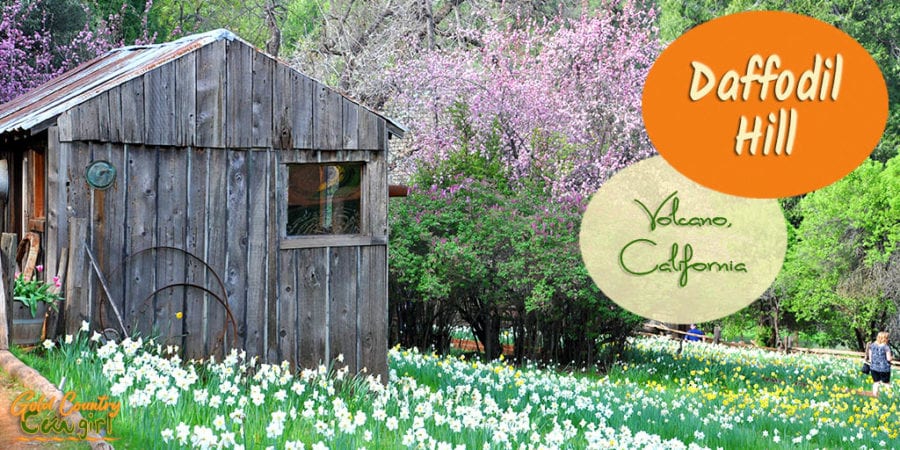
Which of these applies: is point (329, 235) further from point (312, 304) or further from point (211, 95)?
point (211, 95)

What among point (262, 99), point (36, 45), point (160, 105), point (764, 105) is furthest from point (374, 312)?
point (36, 45)

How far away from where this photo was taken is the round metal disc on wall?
27.4 ft

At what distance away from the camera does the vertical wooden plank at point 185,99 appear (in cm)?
884

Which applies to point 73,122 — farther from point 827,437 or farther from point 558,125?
point 558,125

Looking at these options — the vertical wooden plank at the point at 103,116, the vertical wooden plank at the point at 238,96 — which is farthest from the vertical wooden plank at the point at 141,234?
the vertical wooden plank at the point at 238,96

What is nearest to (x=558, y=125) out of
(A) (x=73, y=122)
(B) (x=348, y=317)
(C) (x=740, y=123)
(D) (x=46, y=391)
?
(C) (x=740, y=123)

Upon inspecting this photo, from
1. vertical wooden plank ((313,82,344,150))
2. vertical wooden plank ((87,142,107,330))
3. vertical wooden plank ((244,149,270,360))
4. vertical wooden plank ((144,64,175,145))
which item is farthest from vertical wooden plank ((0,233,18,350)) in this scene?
vertical wooden plank ((313,82,344,150))

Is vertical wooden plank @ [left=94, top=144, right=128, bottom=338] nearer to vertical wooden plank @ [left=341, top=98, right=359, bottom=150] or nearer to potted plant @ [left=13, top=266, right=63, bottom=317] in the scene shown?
potted plant @ [left=13, top=266, right=63, bottom=317]

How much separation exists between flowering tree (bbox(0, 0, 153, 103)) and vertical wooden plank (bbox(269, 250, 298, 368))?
12079mm

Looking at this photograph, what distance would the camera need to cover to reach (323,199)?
31.4 feet

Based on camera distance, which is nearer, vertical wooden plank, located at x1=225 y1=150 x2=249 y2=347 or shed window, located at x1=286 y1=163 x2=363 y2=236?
vertical wooden plank, located at x1=225 y1=150 x2=249 y2=347

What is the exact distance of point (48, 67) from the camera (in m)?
20.5

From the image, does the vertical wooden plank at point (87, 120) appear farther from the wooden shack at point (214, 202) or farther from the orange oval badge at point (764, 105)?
the orange oval badge at point (764, 105)

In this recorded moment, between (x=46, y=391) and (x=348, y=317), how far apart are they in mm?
4087
